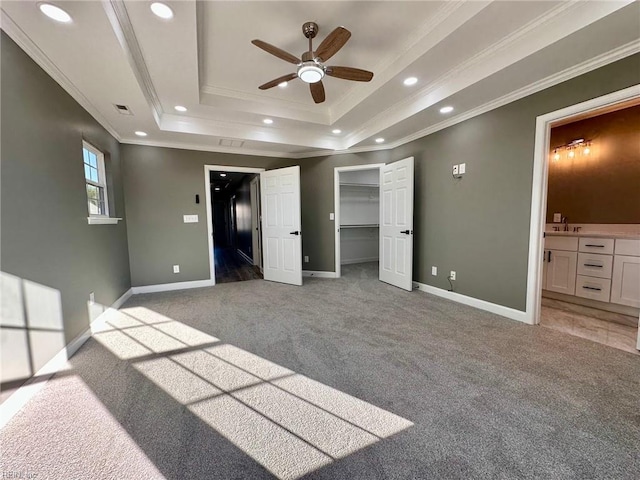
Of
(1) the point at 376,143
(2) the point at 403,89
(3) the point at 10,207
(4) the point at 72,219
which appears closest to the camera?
(3) the point at 10,207

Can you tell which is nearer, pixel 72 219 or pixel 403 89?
pixel 72 219

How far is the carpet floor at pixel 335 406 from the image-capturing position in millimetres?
1237

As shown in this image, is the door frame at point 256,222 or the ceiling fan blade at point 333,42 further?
the door frame at point 256,222

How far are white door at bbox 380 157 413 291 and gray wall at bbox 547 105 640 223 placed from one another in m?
2.15

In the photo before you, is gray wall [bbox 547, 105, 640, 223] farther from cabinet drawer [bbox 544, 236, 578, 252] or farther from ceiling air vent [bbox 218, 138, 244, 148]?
ceiling air vent [bbox 218, 138, 244, 148]

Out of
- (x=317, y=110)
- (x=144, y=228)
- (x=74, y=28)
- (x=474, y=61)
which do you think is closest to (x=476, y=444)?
(x=474, y=61)

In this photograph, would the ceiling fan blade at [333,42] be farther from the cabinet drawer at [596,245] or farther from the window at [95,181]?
the cabinet drawer at [596,245]

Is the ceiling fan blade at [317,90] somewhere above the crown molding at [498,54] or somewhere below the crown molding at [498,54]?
below

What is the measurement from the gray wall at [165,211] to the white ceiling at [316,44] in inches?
27.4

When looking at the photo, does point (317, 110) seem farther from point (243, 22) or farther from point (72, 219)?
point (72, 219)

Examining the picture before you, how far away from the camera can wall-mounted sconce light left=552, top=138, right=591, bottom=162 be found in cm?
355

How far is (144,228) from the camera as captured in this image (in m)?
4.15

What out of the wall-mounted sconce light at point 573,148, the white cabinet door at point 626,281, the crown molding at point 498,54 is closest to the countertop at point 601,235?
the white cabinet door at point 626,281

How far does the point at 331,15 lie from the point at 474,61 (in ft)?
4.53
